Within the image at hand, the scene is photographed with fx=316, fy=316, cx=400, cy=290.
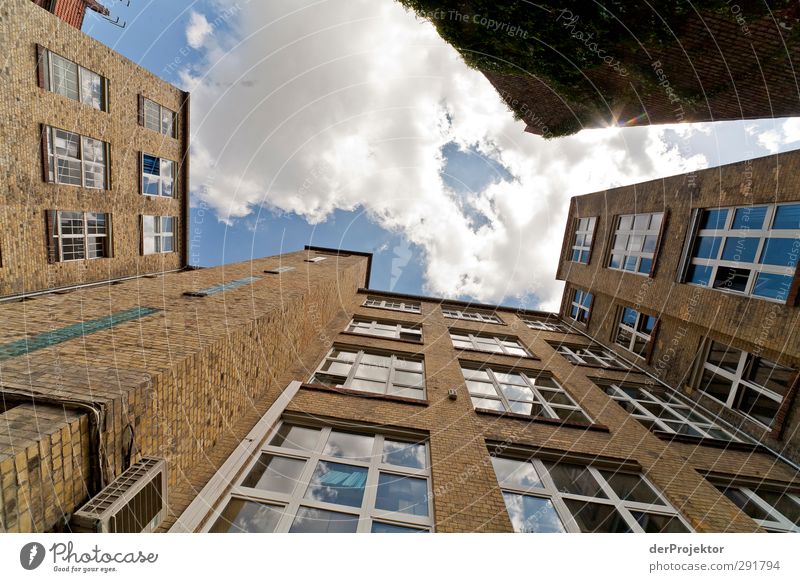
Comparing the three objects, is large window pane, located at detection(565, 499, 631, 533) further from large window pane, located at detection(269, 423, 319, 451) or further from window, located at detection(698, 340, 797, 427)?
window, located at detection(698, 340, 797, 427)

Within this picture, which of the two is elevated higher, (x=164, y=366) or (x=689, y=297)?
(x=689, y=297)

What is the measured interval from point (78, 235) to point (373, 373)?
11769 mm

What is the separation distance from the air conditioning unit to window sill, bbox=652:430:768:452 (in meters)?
11.6

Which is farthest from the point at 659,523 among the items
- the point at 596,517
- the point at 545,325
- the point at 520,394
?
the point at 545,325

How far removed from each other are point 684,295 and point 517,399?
22.6ft

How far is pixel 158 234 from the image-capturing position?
1555cm

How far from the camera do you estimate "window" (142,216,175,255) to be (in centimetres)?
1468

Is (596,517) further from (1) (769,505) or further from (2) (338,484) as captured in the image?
(2) (338,484)

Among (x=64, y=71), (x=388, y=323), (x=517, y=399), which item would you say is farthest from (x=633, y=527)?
(x=64, y=71)

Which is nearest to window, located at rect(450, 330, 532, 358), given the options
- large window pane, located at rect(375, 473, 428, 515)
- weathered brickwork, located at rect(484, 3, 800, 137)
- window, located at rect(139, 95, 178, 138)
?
large window pane, located at rect(375, 473, 428, 515)

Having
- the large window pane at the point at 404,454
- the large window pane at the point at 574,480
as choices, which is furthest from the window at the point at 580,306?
the large window pane at the point at 404,454

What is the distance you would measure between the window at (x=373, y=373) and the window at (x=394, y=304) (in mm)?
5370
